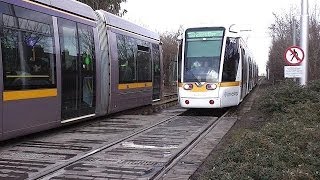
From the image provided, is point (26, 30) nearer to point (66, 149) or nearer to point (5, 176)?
point (66, 149)

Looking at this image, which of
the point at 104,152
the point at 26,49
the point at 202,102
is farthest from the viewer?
the point at 202,102

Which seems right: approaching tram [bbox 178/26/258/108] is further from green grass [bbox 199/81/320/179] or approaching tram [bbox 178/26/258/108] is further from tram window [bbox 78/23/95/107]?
green grass [bbox 199/81/320/179]

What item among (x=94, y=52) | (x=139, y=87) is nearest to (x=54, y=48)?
(x=94, y=52)

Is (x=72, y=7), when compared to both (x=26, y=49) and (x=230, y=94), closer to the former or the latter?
(x=26, y=49)

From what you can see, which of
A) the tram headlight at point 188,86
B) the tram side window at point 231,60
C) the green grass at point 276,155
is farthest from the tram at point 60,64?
the green grass at point 276,155

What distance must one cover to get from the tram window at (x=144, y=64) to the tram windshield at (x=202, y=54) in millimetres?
1893

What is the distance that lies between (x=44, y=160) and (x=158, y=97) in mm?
13506

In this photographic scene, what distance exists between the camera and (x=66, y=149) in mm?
10172

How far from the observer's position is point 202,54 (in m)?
18.0

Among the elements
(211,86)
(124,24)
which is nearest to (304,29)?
(211,86)

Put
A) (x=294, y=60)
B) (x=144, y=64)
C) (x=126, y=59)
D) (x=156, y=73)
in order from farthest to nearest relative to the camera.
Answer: (x=156, y=73)
(x=144, y=64)
(x=294, y=60)
(x=126, y=59)

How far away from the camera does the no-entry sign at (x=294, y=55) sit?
1758cm

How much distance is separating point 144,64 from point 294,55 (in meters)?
5.74

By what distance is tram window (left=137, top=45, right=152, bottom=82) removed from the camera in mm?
18891
